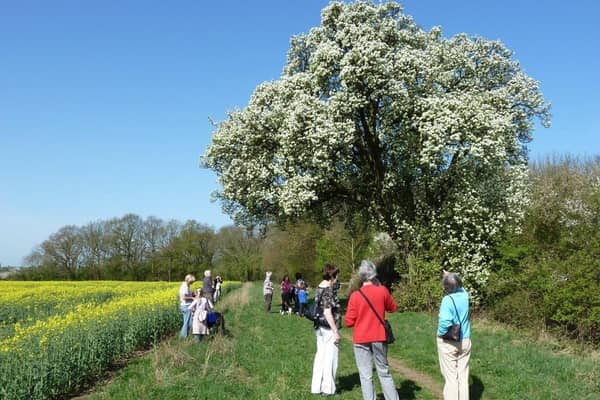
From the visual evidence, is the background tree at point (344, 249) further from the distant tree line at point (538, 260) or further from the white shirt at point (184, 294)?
the white shirt at point (184, 294)

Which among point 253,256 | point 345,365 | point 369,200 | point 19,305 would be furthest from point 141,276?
point 345,365

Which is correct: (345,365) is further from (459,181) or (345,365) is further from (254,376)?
(459,181)

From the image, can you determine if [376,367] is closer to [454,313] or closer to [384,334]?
[384,334]

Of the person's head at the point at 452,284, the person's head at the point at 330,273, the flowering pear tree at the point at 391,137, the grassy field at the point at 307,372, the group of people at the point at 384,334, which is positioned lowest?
the grassy field at the point at 307,372

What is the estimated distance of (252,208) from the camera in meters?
A: 22.9

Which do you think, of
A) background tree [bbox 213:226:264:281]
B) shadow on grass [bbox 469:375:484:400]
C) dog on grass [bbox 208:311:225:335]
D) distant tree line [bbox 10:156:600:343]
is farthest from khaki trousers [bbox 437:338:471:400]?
background tree [bbox 213:226:264:281]

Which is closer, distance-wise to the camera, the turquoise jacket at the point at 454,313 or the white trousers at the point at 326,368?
the turquoise jacket at the point at 454,313

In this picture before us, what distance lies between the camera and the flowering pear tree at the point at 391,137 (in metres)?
20.3

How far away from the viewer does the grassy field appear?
8688 millimetres

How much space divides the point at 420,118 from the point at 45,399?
54.4ft

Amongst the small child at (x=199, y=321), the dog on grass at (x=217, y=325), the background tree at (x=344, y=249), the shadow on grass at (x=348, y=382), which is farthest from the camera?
the background tree at (x=344, y=249)

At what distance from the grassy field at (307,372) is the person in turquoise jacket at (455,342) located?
1453mm

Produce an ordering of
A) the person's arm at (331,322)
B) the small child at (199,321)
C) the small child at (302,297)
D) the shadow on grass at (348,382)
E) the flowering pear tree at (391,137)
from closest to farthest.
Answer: the person's arm at (331,322) < the shadow on grass at (348,382) < the small child at (199,321) < the flowering pear tree at (391,137) < the small child at (302,297)

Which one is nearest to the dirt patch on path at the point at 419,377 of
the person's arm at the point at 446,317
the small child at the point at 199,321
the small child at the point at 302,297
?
the person's arm at the point at 446,317
